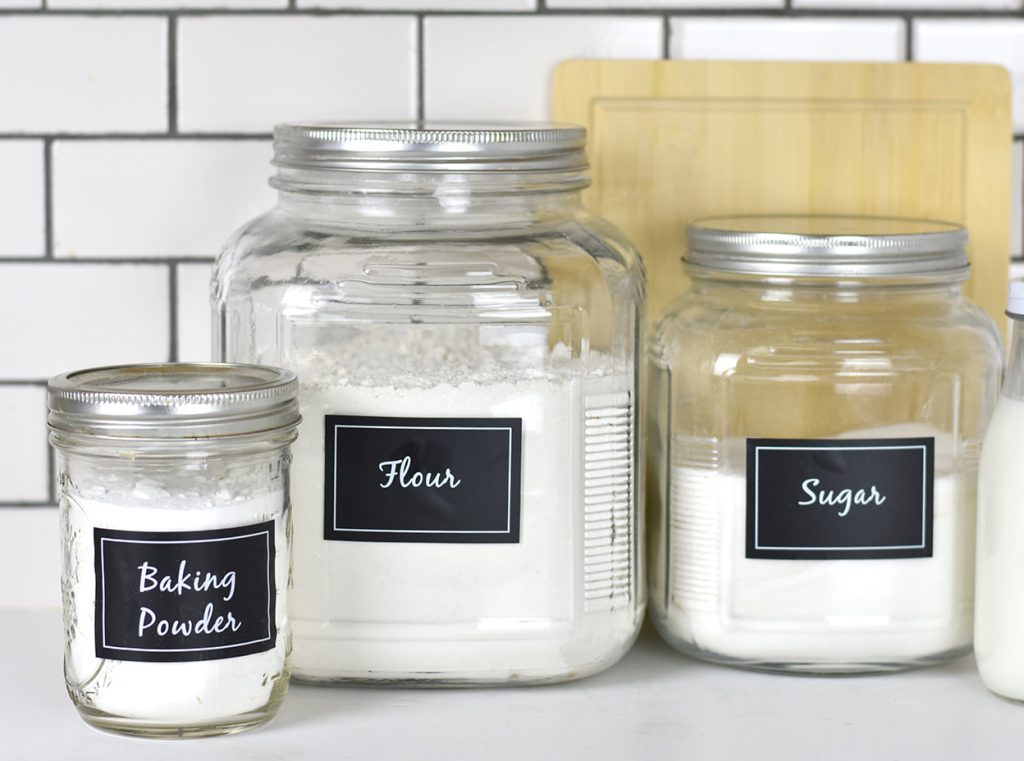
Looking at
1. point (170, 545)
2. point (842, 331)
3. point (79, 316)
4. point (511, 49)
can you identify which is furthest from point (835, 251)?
point (79, 316)

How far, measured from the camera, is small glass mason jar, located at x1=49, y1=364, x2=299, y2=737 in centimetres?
66

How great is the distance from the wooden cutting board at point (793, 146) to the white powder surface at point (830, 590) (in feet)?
0.65

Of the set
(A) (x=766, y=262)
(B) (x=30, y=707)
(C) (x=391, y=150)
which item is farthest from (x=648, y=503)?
(B) (x=30, y=707)

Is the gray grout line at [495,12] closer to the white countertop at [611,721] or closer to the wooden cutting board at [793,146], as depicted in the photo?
the wooden cutting board at [793,146]

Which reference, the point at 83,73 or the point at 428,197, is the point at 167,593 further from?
the point at 83,73

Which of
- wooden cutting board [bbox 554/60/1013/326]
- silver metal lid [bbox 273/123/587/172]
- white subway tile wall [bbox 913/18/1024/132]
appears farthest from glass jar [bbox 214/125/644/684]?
white subway tile wall [bbox 913/18/1024/132]

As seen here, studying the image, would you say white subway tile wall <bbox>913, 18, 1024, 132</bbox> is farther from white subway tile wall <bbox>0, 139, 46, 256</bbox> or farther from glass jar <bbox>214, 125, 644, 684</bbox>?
white subway tile wall <bbox>0, 139, 46, 256</bbox>

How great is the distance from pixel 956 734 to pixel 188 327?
576mm

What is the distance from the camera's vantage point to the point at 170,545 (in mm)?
670

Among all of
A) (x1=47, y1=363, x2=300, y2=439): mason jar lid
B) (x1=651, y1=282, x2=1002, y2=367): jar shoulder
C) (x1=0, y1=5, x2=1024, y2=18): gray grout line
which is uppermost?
(x1=0, y1=5, x2=1024, y2=18): gray grout line

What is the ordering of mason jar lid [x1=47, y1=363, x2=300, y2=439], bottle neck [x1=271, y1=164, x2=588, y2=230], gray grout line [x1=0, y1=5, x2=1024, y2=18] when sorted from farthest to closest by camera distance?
gray grout line [x1=0, y1=5, x2=1024, y2=18]
bottle neck [x1=271, y1=164, x2=588, y2=230]
mason jar lid [x1=47, y1=363, x2=300, y2=439]

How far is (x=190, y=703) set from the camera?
68 cm

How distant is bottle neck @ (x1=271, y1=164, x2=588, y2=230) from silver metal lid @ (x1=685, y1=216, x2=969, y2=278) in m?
Result: 0.10

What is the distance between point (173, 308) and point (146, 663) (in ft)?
1.14
